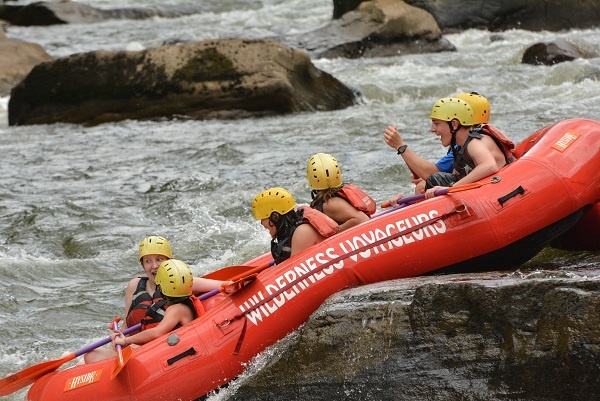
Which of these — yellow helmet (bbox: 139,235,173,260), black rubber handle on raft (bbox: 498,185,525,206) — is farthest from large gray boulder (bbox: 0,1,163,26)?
black rubber handle on raft (bbox: 498,185,525,206)

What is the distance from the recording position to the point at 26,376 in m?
6.62

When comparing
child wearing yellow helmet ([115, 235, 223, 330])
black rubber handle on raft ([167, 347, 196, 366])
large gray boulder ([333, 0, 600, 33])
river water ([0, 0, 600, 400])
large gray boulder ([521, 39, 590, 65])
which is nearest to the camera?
black rubber handle on raft ([167, 347, 196, 366])

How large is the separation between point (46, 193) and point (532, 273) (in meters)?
7.40

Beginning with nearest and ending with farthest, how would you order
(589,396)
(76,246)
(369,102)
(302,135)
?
(589,396), (76,246), (302,135), (369,102)

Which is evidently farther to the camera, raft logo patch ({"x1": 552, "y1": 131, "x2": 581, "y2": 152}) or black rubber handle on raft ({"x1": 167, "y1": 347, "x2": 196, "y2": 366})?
raft logo patch ({"x1": 552, "y1": 131, "x2": 581, "y2": 152})

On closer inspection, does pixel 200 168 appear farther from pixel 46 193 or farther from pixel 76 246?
pixel 76 246

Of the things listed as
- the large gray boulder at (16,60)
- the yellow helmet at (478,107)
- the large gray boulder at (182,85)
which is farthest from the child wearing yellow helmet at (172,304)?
the large gray boulder at (16,60)

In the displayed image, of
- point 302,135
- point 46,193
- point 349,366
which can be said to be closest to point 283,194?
point 349,366

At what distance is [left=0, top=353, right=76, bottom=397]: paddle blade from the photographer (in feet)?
21.7

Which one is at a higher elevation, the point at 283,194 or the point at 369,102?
→ the point at 283,194

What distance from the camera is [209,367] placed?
19.8 feet

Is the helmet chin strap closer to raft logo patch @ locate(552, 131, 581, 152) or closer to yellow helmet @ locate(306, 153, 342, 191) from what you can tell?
raft logo patch @ locate(552, 131, 581, 152)

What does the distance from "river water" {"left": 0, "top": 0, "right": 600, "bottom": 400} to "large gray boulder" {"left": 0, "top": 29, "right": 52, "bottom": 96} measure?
872 mm

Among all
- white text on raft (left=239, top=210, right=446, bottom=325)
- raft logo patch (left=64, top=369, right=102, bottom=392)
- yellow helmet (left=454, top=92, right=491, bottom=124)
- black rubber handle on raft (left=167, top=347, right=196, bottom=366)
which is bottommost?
raft logo patch (left=64, top=369, right=102, bottom=392)
